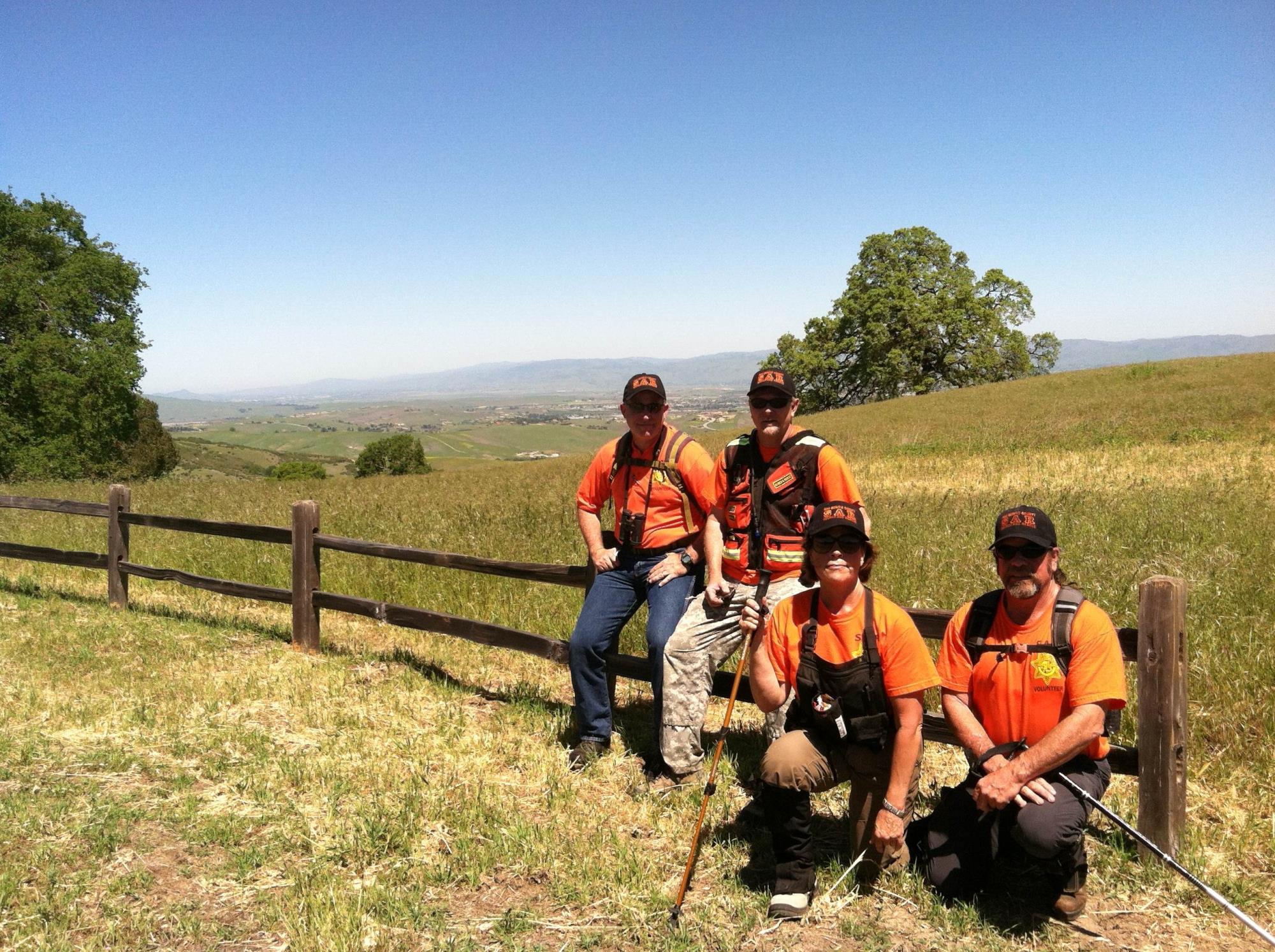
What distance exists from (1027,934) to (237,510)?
46.3 ft

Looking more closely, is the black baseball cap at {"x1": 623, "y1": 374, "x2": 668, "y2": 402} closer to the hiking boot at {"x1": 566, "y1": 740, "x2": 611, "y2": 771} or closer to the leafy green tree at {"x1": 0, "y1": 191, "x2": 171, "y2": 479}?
the hiking boot at {"x1": 566, "y1": 740, "x2": 611, "y2": 771}

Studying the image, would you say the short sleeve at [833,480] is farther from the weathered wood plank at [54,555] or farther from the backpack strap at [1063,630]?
the weathered wood plank at [54,555]

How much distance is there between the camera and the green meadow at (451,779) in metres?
3.39

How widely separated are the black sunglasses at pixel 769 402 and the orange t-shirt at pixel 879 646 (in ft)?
3.99

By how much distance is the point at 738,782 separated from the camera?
4.73m

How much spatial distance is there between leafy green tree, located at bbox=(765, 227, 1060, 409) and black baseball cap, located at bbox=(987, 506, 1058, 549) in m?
43.6

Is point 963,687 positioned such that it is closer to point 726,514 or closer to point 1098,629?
point 1098,629

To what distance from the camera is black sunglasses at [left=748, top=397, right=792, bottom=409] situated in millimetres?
4371

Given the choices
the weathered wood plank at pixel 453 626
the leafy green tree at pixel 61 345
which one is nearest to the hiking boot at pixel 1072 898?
the weathered wood plank at pixel 453 626

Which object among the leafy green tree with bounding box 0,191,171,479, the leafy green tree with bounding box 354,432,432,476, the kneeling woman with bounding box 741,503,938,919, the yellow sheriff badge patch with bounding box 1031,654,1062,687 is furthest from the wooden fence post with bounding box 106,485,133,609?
the leafy green tree with bounding box 354,432,432,476

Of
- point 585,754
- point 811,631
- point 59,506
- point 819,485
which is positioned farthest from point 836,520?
point 59,506

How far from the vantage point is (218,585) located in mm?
8047

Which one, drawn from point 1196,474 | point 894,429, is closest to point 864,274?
point 894,429

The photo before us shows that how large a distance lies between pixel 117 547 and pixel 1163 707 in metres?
9.52
